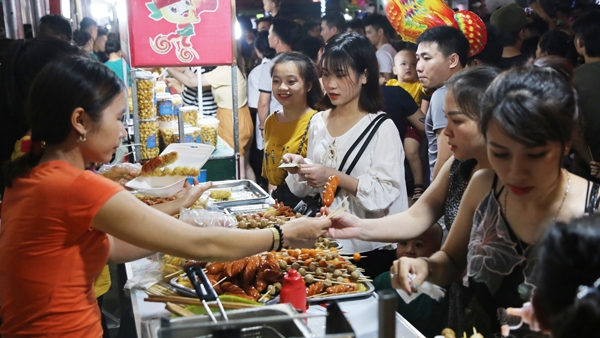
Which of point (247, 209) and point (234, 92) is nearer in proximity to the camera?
point (247, 209)

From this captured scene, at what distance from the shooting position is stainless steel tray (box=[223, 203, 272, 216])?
3.82m

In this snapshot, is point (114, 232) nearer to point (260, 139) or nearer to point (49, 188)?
point (49, 188)

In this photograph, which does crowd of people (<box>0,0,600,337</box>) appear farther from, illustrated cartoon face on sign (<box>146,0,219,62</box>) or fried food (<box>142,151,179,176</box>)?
illustrated cartoon face on sign (<box>146,0,219,62</box>)

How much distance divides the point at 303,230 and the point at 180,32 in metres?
2.50

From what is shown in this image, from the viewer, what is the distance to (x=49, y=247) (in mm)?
1903

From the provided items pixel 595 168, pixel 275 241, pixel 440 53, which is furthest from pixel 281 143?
pixel 595 168

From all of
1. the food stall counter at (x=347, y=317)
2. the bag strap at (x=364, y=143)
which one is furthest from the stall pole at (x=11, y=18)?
the food stall counter at (x=347, y=317)

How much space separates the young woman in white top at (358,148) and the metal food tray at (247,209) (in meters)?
0.41

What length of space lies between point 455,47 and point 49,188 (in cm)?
323

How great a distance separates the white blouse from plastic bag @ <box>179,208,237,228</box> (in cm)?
61

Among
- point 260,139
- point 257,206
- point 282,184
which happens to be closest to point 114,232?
point 257,206

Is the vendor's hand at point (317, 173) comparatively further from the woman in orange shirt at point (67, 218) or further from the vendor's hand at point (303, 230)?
the woman in orange shirt at point (67, 218)

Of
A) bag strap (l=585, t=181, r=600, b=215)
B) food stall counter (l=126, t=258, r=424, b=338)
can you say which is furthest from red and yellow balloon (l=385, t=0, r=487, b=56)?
bag strap (l=585, t=181, r=600, b=215)

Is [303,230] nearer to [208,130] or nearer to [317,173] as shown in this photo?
[317,173]
